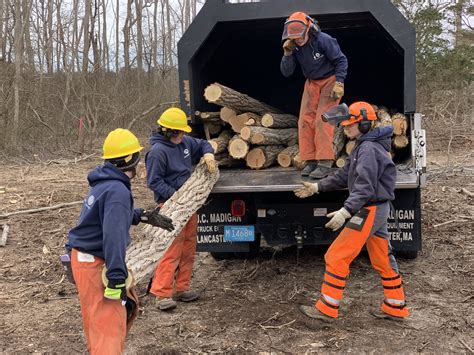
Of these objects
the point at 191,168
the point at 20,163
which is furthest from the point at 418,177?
the point at 20,163

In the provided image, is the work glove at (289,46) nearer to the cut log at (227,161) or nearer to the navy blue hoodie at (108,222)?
the cut log at (227,161)

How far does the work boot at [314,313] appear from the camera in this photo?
4285mm

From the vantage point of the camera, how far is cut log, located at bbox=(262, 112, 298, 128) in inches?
244

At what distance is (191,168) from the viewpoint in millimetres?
5129

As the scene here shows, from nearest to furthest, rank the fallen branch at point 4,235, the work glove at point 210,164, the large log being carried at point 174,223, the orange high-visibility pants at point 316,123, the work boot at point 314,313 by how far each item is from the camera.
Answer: the large log being carried at point 174,223 → the work boot at point 314,313 → the work glove at point 210,164 → the orange high-visibility pants at point 316,123 → the fallen branch at point 4,235

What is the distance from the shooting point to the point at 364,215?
412 centimetres

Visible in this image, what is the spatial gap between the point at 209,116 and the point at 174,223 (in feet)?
6.32

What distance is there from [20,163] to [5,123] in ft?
5.83

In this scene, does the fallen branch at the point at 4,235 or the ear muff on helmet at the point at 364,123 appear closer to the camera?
the ear muff on helmet at the point at 364,123

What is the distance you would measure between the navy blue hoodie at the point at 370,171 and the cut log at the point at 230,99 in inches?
77.4

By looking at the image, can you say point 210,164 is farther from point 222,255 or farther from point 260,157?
point 222,255

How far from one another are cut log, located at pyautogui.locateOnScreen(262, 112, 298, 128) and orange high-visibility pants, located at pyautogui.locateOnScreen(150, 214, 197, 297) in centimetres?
179

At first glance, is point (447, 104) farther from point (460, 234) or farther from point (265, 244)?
point (265, 244)

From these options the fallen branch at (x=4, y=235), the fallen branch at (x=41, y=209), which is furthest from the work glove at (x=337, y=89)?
the fallen branch at (x=41, y=209)
